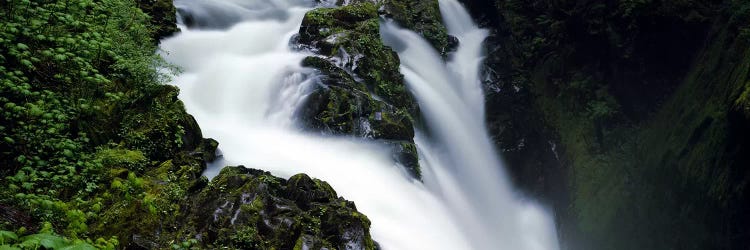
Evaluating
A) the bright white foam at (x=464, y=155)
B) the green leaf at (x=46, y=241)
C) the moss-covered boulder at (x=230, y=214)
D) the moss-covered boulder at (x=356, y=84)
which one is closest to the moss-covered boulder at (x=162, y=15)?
the moss-covered boulder at (x=356, y=84)

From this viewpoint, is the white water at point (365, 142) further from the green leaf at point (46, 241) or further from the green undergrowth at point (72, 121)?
the green leaf at point (46, 241)

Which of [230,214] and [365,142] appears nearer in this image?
[230,214]

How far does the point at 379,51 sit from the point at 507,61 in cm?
452

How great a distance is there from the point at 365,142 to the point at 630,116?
570 centimetres

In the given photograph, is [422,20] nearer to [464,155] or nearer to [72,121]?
[464,155]

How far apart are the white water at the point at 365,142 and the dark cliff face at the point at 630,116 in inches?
43.1

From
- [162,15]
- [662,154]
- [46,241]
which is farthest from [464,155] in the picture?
[46,241]

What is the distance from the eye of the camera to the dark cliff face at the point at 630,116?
7043 mm

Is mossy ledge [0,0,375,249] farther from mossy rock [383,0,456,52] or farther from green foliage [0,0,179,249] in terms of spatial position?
mossy rock [383,0,456,52]

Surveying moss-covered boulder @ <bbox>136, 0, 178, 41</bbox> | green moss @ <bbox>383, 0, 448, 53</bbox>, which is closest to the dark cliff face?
green moss @ <bbox>383, 0, 448, 53</bbox>

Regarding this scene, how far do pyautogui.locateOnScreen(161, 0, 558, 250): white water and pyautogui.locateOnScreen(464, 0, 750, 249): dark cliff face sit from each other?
1.09 meters

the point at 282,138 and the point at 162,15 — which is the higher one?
the point at 162,15

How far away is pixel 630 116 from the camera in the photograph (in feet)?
33.0

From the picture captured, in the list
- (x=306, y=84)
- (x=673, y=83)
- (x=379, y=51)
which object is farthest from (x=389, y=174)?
(x=673, y=83)
